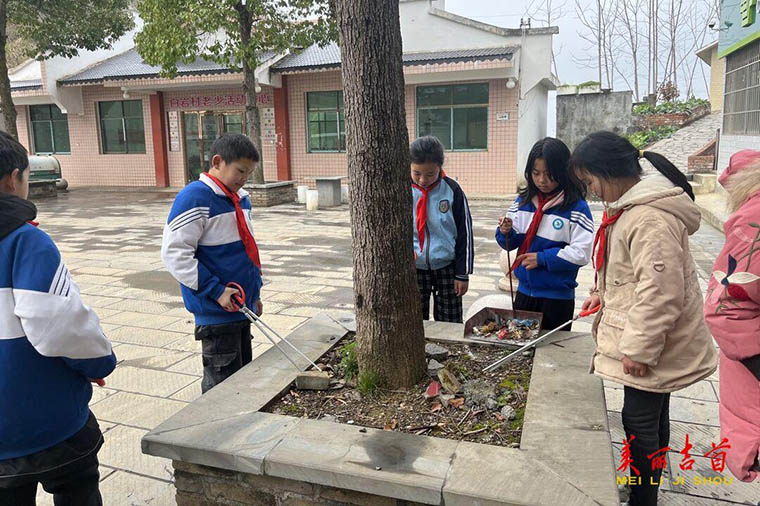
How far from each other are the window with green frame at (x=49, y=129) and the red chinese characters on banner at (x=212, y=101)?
4230 mm

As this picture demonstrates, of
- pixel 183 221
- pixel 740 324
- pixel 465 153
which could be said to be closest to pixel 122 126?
pixel 465 153

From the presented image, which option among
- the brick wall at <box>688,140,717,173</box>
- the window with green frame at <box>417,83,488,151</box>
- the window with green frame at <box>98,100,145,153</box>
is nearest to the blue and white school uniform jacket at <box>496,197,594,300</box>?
the brick wall at <box>688,140,717,173</box>

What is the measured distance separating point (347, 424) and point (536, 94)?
47.8 feet

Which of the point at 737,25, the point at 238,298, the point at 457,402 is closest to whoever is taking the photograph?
the point at 457,402

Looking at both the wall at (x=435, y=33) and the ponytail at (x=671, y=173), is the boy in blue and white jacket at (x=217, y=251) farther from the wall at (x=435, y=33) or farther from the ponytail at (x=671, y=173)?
the wall at (x=435, y=33)

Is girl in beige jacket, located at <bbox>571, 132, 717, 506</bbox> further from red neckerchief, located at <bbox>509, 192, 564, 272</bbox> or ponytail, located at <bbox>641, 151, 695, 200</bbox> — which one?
red neckerchief, located at <bbox>509, 192, 564, 272</bbox>

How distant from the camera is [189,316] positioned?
499 centimetres

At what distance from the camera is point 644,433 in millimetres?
2057

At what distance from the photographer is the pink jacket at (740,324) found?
1.55 m

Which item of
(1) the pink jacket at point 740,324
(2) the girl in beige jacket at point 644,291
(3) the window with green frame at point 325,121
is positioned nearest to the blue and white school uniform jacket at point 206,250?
(2) the girl in beige jacket at point 644,291

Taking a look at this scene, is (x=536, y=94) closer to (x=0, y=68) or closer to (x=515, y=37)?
(x=515, y=37)

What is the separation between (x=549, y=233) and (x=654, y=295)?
3.51 feet

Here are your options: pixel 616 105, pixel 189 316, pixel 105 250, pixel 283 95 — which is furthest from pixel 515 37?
pixel 189 316

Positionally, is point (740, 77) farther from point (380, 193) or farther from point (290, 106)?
point (290, 106)
